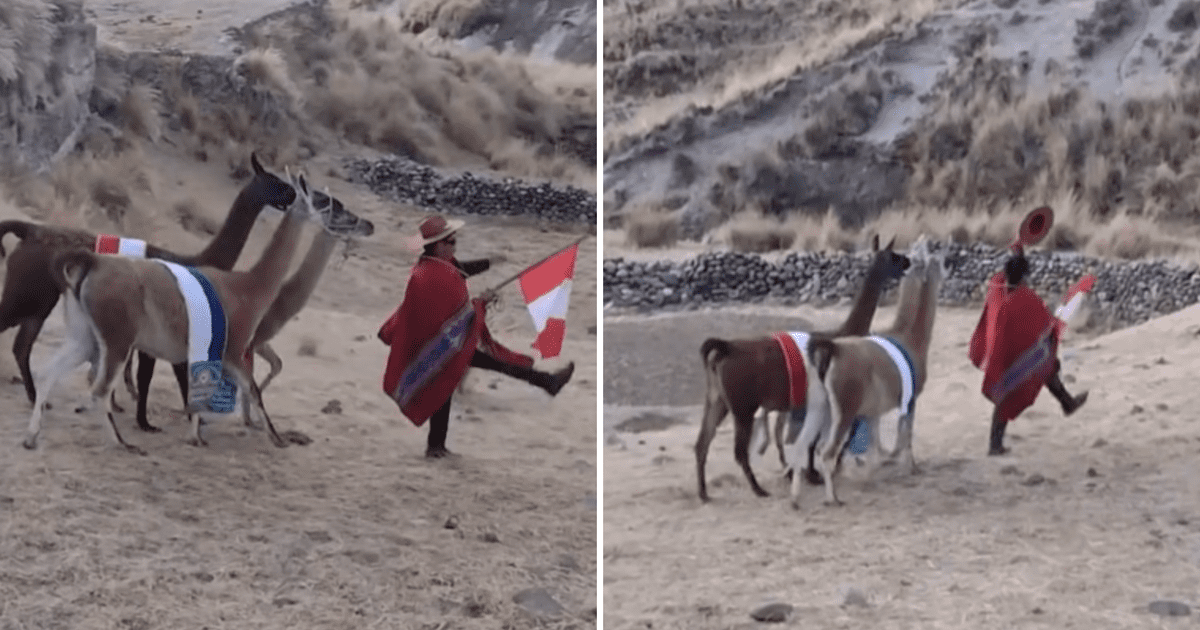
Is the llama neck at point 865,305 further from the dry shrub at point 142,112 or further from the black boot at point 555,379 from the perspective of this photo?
the dry shrub at point 142,112

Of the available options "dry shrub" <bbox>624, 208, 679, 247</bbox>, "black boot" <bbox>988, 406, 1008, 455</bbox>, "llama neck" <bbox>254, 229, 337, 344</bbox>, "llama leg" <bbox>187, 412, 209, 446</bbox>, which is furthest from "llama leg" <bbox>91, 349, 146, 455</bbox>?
"black boot" <bbox>988, 406, 1008, 455</bbox>

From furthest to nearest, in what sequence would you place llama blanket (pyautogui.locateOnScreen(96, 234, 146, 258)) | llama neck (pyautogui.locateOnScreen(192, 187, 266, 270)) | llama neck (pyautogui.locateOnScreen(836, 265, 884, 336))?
llama neck (pyautogui.locateOnScreen(836, 265, 884, 336)) < llama neck (pyautogui.locateOnScreen(192, 187, 266, 270)) < llama blanket (pyautogui.locateOnScreen(96, 234, 146, 258))

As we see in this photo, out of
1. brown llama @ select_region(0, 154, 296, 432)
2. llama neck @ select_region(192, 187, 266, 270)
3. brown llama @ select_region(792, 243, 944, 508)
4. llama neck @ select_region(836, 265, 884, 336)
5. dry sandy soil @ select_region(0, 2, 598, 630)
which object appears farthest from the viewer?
llama neck @ select_region(836, 265, 884, 336)

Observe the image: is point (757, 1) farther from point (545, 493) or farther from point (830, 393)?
point (545, 493)

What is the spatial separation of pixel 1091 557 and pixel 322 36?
104 inches

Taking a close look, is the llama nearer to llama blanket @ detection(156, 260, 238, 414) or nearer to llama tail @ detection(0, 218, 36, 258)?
llama blanket @ detection(156, 260, 238, 414)

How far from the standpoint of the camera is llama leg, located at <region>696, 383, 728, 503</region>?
4.05 meters

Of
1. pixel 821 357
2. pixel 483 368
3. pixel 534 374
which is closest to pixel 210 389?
pixel 483 368

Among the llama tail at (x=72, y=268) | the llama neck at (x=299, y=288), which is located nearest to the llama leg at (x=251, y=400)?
the llama neck at (x=299, y=288)

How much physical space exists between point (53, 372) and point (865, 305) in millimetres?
2263

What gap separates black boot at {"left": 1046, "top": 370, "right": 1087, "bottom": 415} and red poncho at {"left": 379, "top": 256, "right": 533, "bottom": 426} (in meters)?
1.56

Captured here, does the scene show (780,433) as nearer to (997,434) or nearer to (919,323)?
(919,323)

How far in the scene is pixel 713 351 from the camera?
411 cm

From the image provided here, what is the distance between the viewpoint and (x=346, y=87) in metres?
4.22
